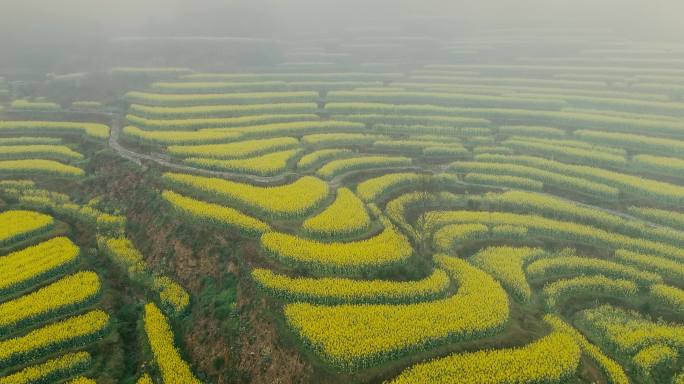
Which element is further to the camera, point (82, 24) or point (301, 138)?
point (82, 24)

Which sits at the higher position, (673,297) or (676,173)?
(676,173)

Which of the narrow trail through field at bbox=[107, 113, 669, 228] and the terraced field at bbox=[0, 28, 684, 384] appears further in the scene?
the narrow trail through field at bbox=[107, 113, 669, 228]

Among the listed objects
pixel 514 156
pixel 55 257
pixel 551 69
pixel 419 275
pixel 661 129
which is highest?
pixel 551 69

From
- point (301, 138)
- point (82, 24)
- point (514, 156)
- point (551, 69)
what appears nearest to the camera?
point (514, 156)

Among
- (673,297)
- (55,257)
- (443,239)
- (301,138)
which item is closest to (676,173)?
(673,297)

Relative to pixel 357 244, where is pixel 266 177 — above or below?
above

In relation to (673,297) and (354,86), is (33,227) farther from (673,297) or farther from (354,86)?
(354,86)

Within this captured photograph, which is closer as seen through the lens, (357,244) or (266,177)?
(357,244)

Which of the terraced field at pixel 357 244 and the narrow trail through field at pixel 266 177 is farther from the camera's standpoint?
the narrow trail through field at pixel 266 177
